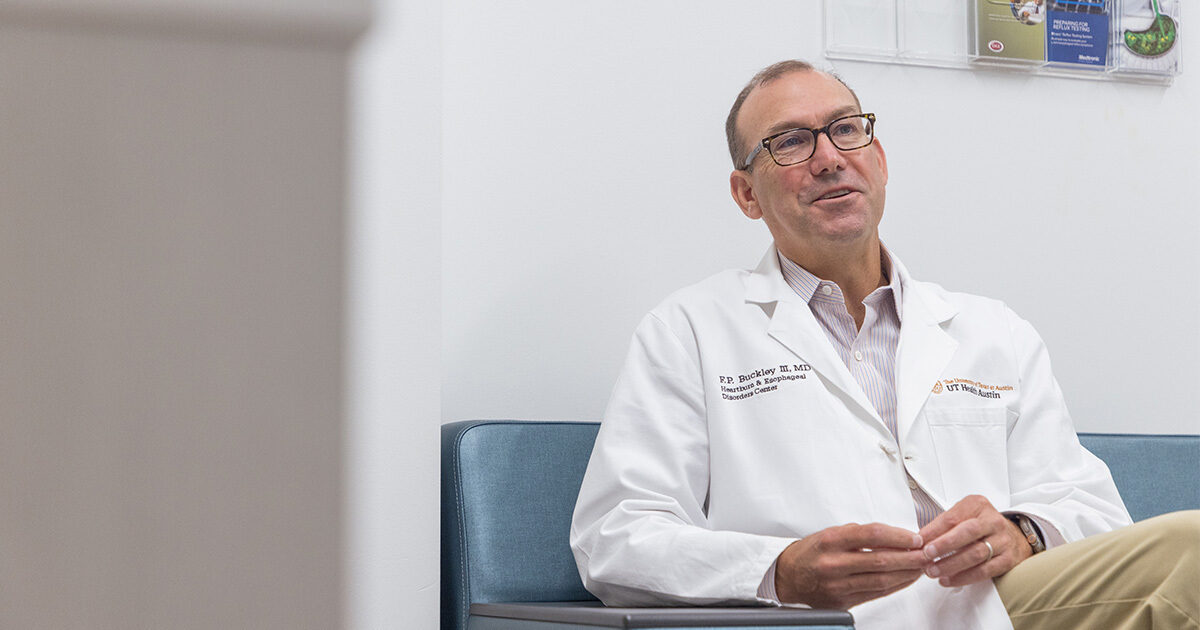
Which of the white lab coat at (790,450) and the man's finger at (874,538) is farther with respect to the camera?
the white lab coat at (790,450)

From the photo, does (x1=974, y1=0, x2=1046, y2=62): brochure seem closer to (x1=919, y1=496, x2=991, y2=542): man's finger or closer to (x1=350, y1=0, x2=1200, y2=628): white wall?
(x1=350, y1=0, x2=1200, y2=628): white wall

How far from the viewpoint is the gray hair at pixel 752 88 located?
186 cm

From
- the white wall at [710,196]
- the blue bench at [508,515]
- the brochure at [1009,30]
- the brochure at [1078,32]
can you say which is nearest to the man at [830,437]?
the blue bench at [508,515]

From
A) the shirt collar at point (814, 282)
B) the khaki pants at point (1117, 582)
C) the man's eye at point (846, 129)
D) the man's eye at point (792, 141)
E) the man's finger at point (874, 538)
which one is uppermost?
the man's eye at point (846, 129)

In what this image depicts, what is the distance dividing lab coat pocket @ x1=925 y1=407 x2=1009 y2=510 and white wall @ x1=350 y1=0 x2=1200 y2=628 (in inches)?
23.1


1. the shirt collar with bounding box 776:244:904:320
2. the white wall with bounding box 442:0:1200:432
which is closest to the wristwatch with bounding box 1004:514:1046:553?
the shirt collar with bounding box 776:244:904:320

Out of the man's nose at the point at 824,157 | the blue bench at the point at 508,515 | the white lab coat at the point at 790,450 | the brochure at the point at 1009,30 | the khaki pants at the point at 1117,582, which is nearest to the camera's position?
the khaki pants at the point at 1117,582

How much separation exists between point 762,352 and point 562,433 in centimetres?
33

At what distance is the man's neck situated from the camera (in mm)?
1801

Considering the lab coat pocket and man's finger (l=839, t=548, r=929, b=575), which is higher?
the lab coat pocket

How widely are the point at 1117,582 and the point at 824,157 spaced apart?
74 cm

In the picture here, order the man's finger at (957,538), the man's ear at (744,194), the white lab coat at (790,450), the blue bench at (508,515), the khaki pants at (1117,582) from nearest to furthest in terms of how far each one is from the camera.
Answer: the khaki pants at (1117,582) < the man's finger at (957,538) < the white lab coat at (790,450) < the blue bench at (508,515) < the man's ear at (744,194)

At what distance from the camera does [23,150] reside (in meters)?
1.04

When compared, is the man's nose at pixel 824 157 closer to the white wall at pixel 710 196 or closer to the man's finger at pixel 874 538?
the white wall at pixel 710 196
